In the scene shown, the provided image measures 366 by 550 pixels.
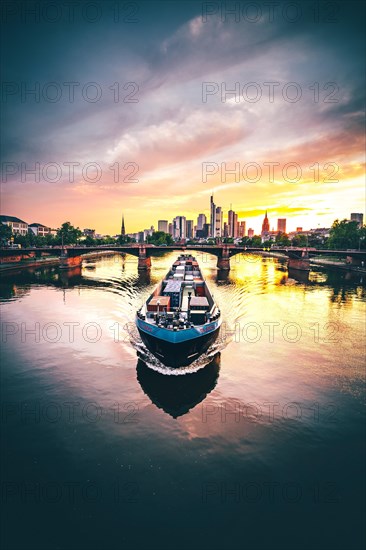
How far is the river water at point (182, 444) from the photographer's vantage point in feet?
41.1

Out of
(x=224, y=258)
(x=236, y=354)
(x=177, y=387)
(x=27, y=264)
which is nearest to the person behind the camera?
(x=177, y=387)

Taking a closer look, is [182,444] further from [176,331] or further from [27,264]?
[27,264]

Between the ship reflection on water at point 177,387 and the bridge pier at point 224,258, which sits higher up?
the bridge pier at point 224,258

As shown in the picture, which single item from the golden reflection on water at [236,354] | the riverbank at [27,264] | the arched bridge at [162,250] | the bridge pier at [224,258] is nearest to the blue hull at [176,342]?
the golden reflection on water at [236,354]

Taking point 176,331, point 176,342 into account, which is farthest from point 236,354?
point 176,331

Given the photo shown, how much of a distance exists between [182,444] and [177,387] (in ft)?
21.3

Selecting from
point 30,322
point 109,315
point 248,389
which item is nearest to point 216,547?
point 248,389

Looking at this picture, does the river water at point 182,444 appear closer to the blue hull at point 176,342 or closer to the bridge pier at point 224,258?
the blue hull at point 176,342

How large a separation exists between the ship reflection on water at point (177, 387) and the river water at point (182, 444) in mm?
128

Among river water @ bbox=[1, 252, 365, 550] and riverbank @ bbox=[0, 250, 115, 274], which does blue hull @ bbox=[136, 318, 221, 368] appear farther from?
riverbank @ bbox=[0, 250, 115, 274]

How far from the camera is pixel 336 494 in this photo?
46.0ft

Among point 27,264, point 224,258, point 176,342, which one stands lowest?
point 176,342

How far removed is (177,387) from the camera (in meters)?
23.6

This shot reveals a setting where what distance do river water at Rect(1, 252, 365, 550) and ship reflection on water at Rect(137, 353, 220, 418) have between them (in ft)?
0.42
